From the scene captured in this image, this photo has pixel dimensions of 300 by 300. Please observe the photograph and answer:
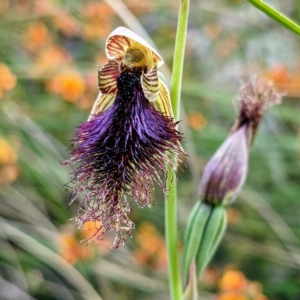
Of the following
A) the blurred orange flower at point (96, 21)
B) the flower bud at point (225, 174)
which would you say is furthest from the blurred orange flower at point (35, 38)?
the flower bud at point (225, 174)

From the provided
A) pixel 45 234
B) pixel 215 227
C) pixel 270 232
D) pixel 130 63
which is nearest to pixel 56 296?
pixel 45 234

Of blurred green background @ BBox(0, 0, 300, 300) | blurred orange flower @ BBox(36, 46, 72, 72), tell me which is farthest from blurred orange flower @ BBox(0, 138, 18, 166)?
blurred orange flower @ BBox(36, 46, 72, 72)

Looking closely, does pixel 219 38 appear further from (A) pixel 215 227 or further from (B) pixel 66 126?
(A) pixel 215 227

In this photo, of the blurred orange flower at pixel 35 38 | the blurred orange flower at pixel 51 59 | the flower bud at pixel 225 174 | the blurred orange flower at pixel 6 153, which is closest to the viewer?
the flower bud at pixel 225 174

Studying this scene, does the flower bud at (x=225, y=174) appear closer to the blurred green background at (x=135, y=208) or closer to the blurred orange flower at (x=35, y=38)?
the blurred green background at (x=135, y=208)

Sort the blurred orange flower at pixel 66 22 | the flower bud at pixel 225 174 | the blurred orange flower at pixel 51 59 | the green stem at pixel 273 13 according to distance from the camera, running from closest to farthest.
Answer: the green stem at pixel 273 13, the flower bud at pixel 225 174, the blurred orange flower at pixel 51 59, the blurred orange flower at pixel 66 22

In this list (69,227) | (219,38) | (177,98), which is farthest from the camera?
(219,38)
